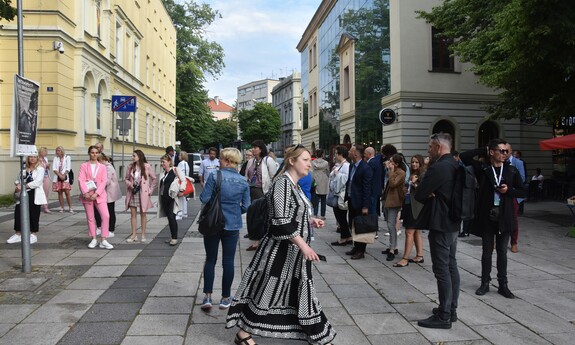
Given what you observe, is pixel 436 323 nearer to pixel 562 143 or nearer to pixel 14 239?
pixel 14 239

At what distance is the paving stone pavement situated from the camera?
14.5 feet

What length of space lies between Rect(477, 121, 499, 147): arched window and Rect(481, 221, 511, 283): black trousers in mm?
17819

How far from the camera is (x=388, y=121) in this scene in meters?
21.2

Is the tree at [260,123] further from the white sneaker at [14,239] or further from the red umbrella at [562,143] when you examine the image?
the white sneaker at [14,239]

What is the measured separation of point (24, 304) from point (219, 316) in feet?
7.05

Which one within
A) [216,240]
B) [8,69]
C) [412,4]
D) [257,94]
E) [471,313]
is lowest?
[471,313]

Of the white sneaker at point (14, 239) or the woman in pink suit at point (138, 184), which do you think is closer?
the white sneaker at point (14, 239)

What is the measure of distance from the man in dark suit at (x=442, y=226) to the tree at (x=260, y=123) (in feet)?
237

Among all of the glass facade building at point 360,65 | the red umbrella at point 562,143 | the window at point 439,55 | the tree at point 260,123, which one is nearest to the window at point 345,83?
the glass facade building at point 360,65

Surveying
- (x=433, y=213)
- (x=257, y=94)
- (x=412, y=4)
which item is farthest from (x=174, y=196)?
(x=257, y=94)

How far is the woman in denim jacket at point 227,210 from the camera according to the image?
4.88 metres

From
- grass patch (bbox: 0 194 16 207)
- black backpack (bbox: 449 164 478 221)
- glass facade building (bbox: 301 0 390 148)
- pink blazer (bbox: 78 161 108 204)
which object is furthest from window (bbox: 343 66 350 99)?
black backpack (bbox: 449 164 478 221)

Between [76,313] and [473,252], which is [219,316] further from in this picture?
[473,252]

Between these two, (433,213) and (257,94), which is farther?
(257,94)
